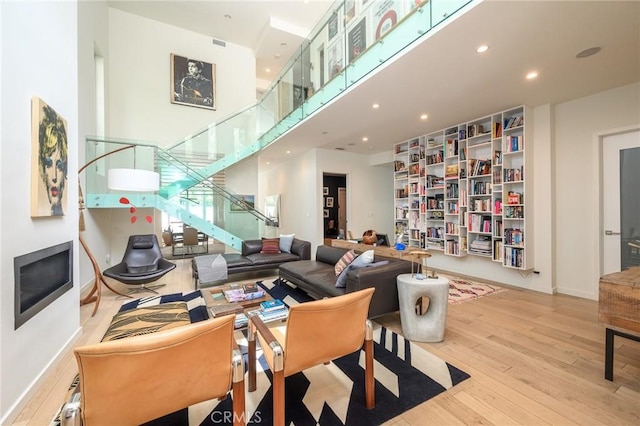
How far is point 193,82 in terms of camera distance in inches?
294

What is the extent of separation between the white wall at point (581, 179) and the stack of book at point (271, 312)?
4232 millimetres

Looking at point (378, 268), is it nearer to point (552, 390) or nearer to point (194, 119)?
point (552, 390)

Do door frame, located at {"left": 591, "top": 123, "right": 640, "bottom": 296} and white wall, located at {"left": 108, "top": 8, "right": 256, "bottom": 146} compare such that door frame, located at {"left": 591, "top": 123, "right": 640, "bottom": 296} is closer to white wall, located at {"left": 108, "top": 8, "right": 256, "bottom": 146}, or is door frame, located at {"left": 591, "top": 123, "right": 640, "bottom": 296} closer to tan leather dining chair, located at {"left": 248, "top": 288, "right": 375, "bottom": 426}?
tan leather dining chair, located at {"left": 248, "top": 288, "right": 375, "bottom": 426}

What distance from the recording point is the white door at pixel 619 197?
335cm

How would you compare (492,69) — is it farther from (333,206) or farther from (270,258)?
(333,206)

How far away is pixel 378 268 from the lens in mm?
2805

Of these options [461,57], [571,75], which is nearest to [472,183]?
[571,75]

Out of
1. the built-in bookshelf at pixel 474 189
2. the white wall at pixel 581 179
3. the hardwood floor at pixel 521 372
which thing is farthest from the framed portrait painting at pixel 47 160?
the white wall at pixel 581 179

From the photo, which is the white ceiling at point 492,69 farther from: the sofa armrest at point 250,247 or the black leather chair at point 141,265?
the black leather chair at point 141,265

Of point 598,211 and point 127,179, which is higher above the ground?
point 127,179

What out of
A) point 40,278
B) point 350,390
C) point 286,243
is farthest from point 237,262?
point 350,390

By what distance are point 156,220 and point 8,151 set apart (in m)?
6.26

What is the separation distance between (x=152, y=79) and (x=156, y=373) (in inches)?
325

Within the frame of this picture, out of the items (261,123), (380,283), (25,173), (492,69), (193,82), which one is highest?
(193,82)
